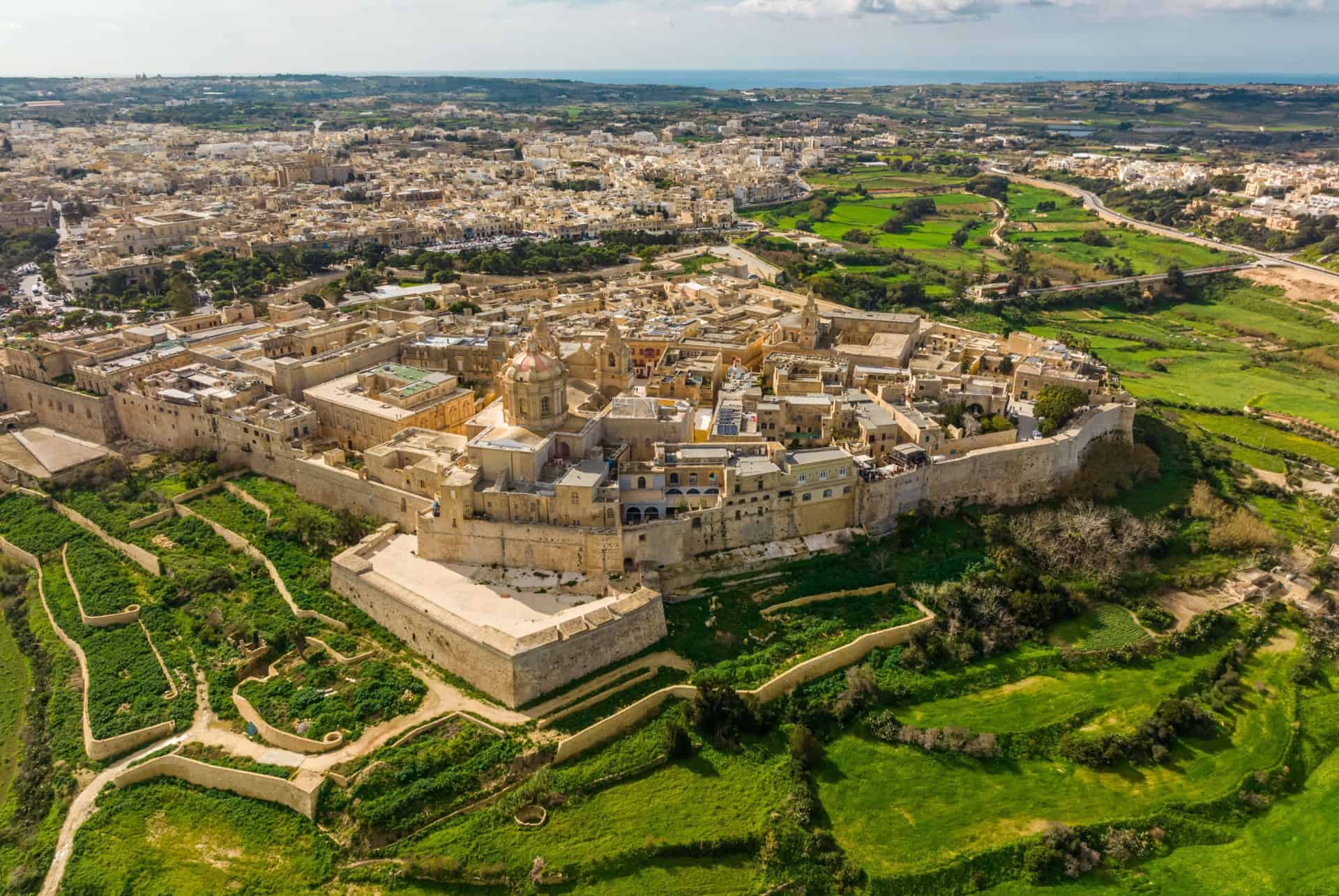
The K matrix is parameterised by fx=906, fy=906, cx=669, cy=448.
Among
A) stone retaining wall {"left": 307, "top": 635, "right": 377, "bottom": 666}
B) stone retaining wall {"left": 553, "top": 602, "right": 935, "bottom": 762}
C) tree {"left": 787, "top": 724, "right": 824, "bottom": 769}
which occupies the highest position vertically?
stone retaining wall {"left": 307, "top": 635, "right": 377, "bottom": 666}

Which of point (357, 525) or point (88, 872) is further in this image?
point (357, 525)

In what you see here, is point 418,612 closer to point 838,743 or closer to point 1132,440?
point 838,743

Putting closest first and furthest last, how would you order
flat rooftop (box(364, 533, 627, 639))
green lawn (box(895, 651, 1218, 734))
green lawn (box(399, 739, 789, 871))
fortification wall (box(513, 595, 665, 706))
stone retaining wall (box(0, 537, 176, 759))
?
green lawn (box(399, 739, 789, 871))
stone retaining wall (box(0, 537, 176, 759))
fortification wall (box(513, 595, 665, 706))
green lawn (box(895, 651, 1218, 734))
flat rooftop (box(364, 533, 627, 639))

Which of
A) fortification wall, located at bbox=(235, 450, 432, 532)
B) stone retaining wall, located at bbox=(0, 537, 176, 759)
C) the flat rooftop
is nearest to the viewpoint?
stone retaining wall, located at bbox=(0, 537, 176, 759)

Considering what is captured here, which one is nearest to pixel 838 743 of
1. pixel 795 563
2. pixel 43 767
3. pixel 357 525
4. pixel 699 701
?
pixel 699 701

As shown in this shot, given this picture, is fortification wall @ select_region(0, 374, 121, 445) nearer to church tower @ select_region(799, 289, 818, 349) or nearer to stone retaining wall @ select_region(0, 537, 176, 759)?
stone retaining wall @ select_region(0, 537, 176, 759)

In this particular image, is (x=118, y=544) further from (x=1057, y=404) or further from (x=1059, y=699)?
(x=1057, y=404)

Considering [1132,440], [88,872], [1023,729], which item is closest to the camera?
[88,872]

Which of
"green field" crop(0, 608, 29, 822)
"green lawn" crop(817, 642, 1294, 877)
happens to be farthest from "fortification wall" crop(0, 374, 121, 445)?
"green lawn" crop(817, 642, 1294, 877)
